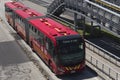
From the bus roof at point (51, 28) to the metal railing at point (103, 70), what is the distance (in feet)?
12.7

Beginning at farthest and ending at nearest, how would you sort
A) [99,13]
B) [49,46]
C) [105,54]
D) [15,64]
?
[99,13], [105,54], [15,64], [49,46]

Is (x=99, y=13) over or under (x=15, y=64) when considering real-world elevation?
over

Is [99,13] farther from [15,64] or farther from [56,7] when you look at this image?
[56,7]

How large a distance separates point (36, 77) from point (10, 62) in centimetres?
482

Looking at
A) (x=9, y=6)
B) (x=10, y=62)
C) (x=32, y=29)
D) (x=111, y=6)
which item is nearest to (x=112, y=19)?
(x=111, y=6)

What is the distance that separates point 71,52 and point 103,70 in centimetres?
359

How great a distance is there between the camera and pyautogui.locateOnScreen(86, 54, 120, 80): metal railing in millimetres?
21797

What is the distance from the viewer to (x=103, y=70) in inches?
913

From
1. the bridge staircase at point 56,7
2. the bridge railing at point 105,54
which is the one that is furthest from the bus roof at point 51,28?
the bridge staircase at point 56,7

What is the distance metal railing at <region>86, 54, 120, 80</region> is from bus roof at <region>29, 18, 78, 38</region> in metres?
3.88

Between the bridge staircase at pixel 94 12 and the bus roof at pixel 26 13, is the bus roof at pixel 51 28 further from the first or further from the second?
the bridge staircase at pixel 94 12

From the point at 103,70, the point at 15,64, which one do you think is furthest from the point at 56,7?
the point at 103,70

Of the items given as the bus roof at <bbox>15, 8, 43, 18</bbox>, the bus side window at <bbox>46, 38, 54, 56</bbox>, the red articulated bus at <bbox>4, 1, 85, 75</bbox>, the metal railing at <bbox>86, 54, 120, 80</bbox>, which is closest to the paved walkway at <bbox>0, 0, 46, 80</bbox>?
the red articulated bus at <bbox>4, 1, 85, 75</bbox>

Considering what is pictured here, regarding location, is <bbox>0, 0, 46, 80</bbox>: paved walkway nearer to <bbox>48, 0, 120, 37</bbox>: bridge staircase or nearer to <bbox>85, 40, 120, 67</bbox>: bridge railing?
<bbox>85, 40, 120, 67</bbox>: bridge railing
